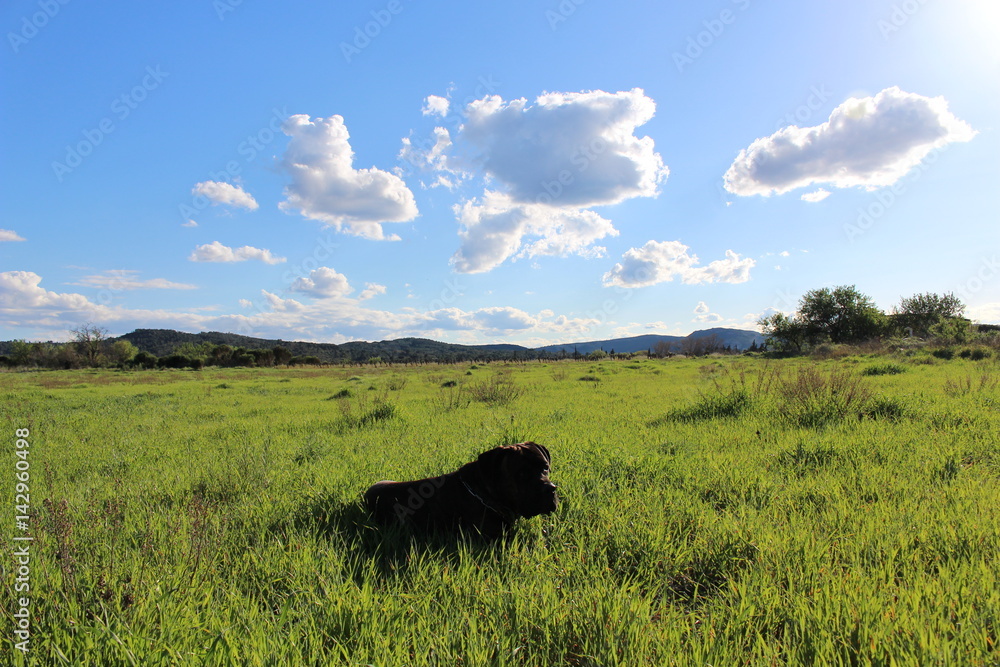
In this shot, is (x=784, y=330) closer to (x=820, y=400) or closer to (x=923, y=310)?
(x=923, y=310)

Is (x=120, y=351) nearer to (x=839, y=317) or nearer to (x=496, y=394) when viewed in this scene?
(x=496, y=394)

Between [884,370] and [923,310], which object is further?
[923,310]

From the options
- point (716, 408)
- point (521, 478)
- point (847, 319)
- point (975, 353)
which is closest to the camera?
point (521, 478)

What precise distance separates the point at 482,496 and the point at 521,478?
0.36 metres

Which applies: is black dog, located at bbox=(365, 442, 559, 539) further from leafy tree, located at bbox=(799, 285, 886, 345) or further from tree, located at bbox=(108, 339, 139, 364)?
tree, located at bbox=(108, 339, 139, 364)

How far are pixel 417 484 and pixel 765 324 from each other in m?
75.4

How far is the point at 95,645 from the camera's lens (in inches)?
68.2

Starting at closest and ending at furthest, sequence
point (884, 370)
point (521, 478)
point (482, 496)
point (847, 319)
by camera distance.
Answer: point (521, 478), point (482, 496), point (884, 370), point (847, 319)

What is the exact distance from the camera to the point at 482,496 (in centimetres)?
294

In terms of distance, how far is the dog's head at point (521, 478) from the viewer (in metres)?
2.69

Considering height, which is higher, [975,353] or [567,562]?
[975,353]

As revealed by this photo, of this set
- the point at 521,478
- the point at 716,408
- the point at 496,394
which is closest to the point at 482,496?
the point at 521,478

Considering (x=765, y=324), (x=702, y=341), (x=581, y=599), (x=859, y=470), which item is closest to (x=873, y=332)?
(x=765, y=324)

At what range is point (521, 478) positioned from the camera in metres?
2.78
